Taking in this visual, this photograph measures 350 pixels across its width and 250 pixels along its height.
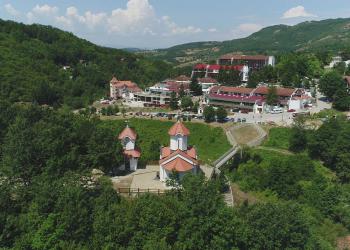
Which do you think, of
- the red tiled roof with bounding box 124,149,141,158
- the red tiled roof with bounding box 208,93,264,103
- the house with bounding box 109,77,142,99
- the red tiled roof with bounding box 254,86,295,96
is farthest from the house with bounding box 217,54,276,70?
the red tiled roof with bounding box 124,149,141,158

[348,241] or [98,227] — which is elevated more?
[98,227]

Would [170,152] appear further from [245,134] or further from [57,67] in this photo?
[57,67]

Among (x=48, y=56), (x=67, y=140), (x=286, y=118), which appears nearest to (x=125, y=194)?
(x=67, y=140)

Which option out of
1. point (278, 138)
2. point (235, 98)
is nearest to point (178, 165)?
point (278, 138)

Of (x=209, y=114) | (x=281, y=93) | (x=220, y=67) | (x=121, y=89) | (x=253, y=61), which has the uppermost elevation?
(x=253, y=61)

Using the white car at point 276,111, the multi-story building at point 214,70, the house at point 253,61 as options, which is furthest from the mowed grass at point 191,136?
the house at point 253,61

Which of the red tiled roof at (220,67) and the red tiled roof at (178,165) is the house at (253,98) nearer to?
the red tiled roof at (220,67)

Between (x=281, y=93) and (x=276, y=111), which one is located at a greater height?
(x=281, y=93)

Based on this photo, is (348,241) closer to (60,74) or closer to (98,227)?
(98,227)
